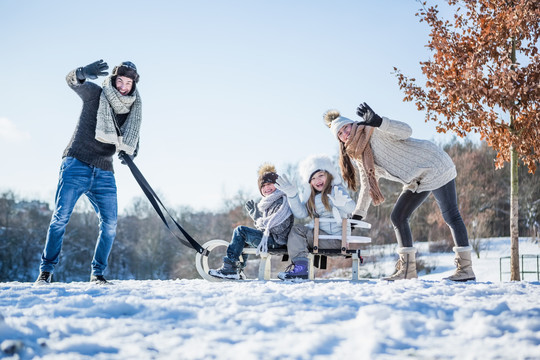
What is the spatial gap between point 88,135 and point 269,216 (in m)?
1.88

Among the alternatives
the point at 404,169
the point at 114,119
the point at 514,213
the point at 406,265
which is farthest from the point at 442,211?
the point at 514,213

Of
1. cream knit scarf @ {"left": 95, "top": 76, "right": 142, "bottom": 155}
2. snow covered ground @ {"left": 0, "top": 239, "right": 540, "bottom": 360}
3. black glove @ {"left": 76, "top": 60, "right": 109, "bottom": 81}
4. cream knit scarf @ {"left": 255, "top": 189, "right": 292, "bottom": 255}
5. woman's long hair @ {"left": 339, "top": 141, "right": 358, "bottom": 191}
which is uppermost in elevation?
black glove @ {"left": 76, "top": 60, "right": 109, "bottom": 81}

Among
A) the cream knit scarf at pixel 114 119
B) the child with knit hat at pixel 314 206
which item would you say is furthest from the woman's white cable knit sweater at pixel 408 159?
the cream knit scarf at pixel 114 119

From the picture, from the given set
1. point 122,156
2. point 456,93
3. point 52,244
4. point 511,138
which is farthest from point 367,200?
point 511,138

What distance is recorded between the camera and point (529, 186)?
28625mm

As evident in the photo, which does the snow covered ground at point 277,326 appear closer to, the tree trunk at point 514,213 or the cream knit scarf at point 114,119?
the cream knit scarf at point 114,119

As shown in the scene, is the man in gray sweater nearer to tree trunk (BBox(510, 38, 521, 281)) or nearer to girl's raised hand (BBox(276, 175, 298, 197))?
girl's raised hand (BBox(276, 175, 298, 197))

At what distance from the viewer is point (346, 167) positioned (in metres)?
4.78

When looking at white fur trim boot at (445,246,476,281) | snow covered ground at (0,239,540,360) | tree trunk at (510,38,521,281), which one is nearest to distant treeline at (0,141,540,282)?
tree trunk at (510,38,521,281)

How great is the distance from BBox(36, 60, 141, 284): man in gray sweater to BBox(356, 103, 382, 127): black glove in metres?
2.13

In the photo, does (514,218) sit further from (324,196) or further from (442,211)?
(324,196)

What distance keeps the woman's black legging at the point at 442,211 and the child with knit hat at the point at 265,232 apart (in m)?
1.08

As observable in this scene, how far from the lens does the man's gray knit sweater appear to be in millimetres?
4281

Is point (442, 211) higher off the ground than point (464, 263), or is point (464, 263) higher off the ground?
point (442, 211)
